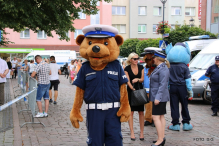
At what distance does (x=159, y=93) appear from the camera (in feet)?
18.9

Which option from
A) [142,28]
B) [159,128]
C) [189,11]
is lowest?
[159,128]

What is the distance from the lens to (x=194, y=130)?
7.23 m

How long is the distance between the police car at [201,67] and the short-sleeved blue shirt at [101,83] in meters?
8.06

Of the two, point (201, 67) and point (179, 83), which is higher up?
point (201, 67)

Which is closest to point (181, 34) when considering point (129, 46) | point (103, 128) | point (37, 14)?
point (37, 14)

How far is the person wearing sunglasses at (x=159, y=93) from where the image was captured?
5.76 m

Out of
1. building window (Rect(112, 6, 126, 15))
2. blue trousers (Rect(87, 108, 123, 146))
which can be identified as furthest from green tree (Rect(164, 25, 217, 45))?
building window (Rect(112, 6, 126, 15))

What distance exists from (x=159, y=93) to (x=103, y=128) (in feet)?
6.80

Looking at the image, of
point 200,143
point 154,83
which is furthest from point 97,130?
point 200,143

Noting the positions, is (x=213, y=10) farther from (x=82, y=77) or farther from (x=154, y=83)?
(x=82, y=77)

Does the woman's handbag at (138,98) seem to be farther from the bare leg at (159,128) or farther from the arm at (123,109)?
the arm at (123,109)

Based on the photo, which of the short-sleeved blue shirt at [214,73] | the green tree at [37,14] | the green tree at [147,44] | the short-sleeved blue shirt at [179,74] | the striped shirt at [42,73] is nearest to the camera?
the short-sleeved blue shirt at [179,74]

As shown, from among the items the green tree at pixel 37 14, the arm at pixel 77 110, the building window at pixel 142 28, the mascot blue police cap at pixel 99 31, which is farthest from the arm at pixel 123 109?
the building window at pixel 142 28

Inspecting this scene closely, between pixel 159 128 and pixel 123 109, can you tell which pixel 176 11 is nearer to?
pixel 159 128
